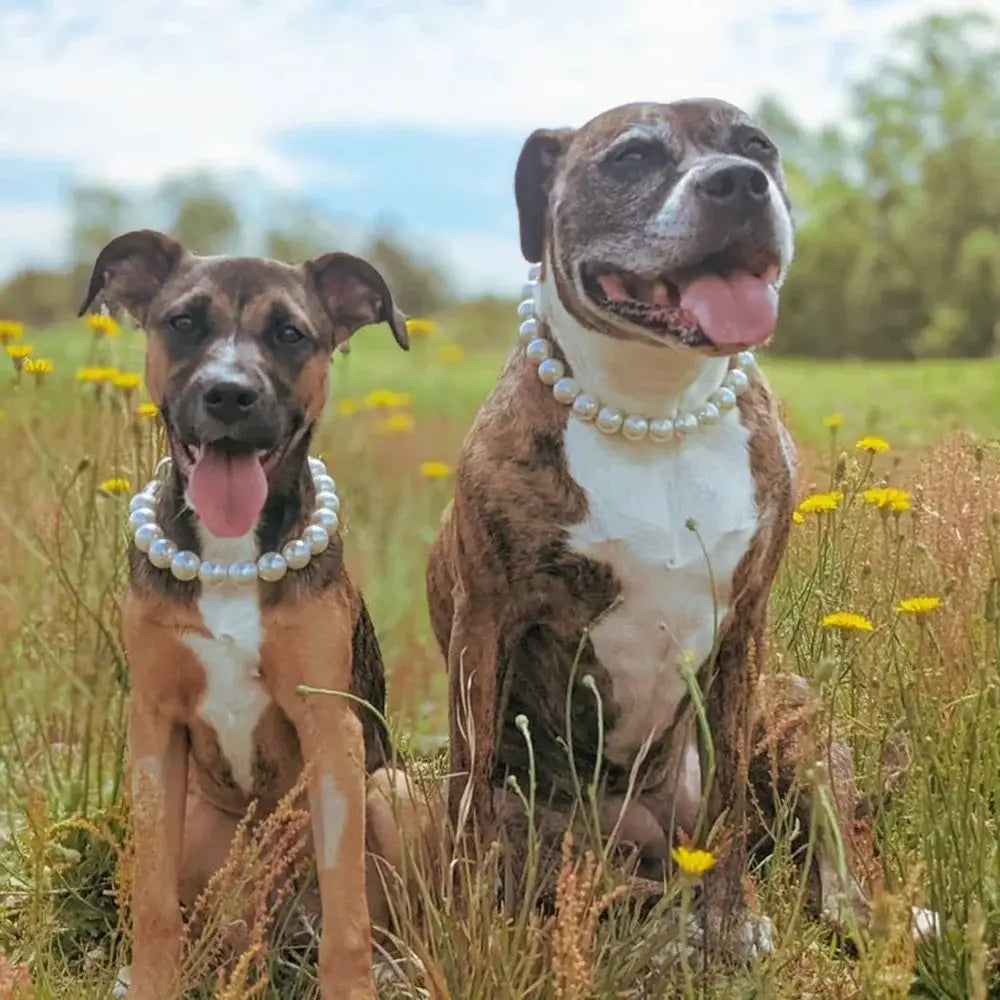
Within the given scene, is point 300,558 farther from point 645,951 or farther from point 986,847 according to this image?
point 986,847

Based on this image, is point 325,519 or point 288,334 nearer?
point 288,334

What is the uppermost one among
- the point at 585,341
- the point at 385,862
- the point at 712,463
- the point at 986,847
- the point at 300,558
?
the point at 585,341

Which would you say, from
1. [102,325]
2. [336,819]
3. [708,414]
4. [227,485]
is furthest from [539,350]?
[102,325]

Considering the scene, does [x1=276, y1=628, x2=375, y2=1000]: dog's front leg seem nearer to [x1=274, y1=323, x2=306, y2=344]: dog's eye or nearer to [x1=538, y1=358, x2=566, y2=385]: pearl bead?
[x1=274, y1=323, x2=306, y2=344]: dog's eye

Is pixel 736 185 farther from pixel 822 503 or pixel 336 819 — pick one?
pixel 336 819

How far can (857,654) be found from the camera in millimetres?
3516

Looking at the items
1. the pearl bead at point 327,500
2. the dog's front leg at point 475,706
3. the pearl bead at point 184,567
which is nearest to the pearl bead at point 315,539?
the pearl bead at point 327,500

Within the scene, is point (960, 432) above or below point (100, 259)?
below

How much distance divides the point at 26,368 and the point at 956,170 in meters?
22.0

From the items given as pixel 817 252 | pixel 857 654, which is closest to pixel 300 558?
pixel 857 654

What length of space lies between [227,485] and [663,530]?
3.28 feet

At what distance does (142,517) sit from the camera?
10.4 ft

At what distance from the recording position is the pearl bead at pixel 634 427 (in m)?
3.13

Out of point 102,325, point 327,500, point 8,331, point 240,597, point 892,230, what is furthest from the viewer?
point 892,230
